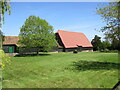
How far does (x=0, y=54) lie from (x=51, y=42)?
3114cm

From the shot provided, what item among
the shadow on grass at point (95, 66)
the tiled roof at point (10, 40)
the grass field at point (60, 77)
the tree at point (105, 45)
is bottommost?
the shadow on grass at point (95, 66)

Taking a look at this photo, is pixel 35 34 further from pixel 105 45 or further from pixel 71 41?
pixel 105 45

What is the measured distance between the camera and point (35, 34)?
3559 cm

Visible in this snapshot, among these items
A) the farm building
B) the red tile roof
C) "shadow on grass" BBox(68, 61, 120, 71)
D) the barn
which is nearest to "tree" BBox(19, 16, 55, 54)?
the farm building

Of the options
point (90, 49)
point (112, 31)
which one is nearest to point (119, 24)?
point (112, 31)

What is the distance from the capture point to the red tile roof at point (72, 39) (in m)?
53.1

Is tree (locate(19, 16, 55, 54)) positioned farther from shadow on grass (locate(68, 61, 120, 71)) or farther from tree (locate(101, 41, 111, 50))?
tree (locate(101, 41, 111, 50))

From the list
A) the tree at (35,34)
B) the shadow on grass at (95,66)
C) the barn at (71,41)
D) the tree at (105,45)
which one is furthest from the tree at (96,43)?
the shadow on grass at (95,66)

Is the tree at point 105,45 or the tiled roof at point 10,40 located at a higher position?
the tiled roof at point 10,40

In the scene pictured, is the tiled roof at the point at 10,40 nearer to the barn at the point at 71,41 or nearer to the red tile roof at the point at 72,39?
the barn at the point at 71,41

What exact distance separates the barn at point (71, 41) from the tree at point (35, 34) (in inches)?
562

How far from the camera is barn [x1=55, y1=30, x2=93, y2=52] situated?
5177 centimetres

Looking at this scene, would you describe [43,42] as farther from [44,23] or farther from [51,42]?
[44,23]

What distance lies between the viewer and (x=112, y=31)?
17.6 metres
